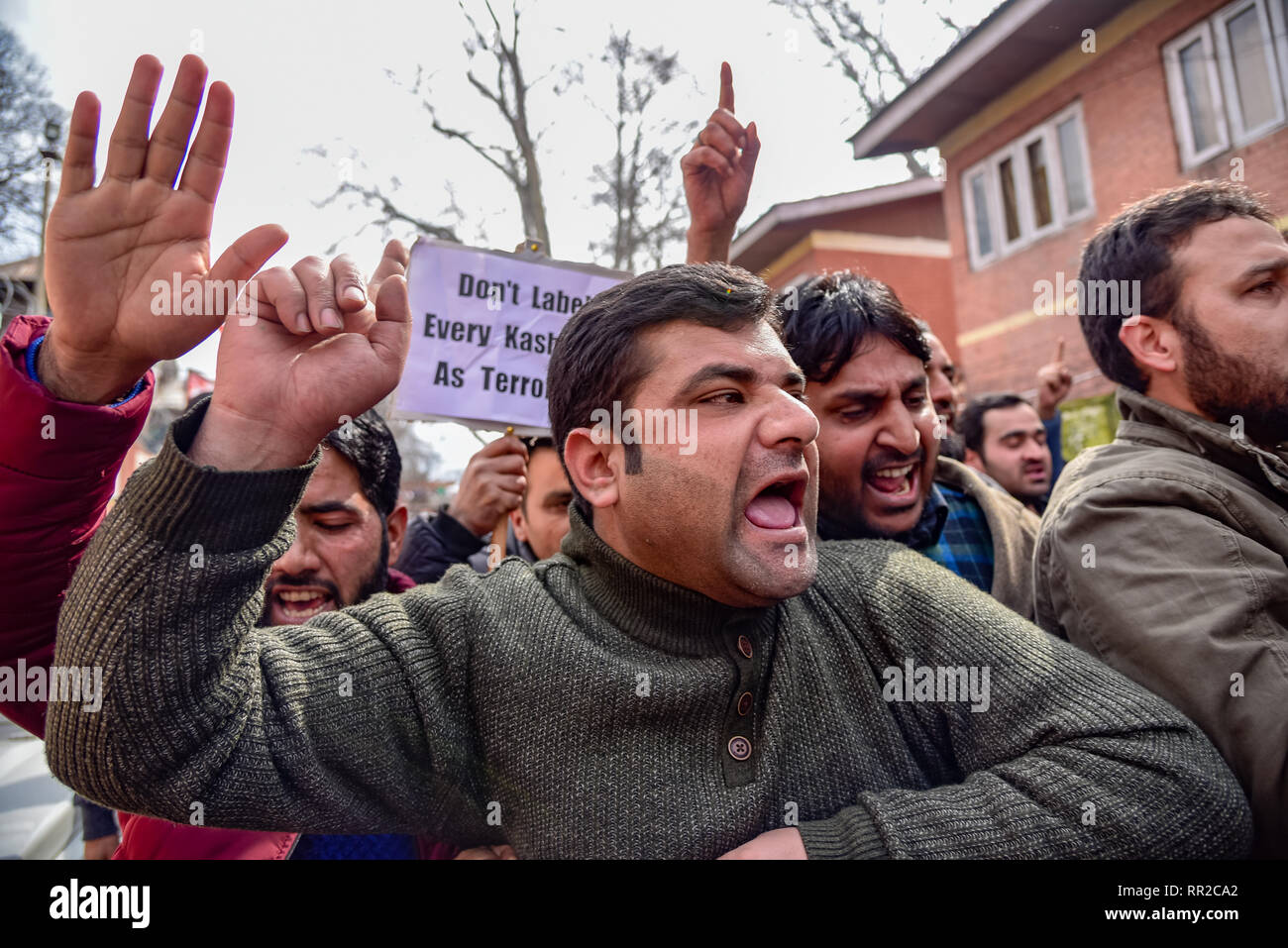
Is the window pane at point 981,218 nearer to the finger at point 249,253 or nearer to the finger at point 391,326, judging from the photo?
the finger at point 391,326

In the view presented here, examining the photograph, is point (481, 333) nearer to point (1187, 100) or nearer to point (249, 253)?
point (249, 253)

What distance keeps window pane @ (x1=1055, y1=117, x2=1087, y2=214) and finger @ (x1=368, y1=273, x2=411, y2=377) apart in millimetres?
9354

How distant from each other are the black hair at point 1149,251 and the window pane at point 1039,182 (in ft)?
27.6

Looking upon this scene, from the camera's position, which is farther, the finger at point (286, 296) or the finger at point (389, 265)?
the finger at point (389, 265)

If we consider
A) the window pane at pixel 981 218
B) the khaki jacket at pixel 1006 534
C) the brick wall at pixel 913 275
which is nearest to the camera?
the khaki jacket at pixel 1006 534

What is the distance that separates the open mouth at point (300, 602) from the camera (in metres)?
2.12

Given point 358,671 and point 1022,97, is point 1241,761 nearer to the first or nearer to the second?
point 358,671

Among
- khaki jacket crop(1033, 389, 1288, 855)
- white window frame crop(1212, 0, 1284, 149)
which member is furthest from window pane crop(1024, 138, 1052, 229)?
khaki jacket crop(1033, 389, 1288, 855)

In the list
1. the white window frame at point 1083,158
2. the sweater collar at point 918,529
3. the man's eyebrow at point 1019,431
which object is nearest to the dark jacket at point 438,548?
the sweater collar at point 918,529

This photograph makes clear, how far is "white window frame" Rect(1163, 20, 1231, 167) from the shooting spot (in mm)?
6828

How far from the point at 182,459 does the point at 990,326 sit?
36.7ft

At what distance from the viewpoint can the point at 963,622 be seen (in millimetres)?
1470

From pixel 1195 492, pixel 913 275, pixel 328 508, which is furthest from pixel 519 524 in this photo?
pixel 913 275

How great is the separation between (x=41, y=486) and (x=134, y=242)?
400 mm
